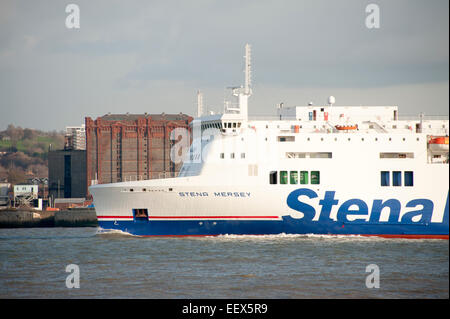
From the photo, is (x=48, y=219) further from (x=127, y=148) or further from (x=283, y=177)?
(x=283, y=177)

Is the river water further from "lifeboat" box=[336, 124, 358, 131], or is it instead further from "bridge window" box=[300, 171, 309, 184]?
"lifeboat" box=[336, 124, 358, 131]

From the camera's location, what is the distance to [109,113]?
7525 centimetres

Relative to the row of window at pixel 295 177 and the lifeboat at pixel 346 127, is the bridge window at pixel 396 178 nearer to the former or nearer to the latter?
the lifeboat at pixel 346 127

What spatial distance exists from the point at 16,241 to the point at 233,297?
1803 centimetres

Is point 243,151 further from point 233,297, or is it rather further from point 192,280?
point 233,297

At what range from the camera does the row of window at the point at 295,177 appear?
2752 centimetres

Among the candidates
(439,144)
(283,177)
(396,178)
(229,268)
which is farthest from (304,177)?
(229,268)

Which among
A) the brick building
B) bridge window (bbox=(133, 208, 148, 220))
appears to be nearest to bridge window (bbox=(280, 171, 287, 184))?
bridge window (bbox=(133, 208, 148, 220))

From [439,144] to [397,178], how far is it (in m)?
2.67

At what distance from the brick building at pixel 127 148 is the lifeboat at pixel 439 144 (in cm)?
4557

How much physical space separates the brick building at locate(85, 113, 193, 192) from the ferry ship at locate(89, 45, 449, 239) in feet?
145

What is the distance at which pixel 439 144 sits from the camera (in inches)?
1141

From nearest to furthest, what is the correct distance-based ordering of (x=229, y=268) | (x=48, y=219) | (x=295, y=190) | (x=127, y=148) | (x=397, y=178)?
(x=229, y=268)
(x=295, y=190)
(x=397, y=178)
(x=48, y=219)
(x=127, y=148)

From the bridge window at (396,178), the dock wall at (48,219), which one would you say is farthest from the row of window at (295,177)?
the dock wall at (48,219)
